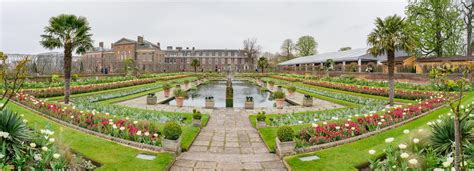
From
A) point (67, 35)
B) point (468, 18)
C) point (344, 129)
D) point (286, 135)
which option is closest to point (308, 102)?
point (344, 129)

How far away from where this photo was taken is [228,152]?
8.45 m

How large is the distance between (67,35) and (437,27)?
36.5 m

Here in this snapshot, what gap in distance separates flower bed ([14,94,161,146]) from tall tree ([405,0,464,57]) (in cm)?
3232

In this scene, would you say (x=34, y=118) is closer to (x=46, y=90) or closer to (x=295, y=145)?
(x=295, y=145)

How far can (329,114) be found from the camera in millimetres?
13594

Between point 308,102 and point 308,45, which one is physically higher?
point 308,45

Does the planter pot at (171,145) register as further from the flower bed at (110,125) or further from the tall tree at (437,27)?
the tall tree at (437,27)

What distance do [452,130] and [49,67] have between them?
35.0m

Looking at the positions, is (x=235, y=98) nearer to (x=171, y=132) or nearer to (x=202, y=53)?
(x=171, y=132)

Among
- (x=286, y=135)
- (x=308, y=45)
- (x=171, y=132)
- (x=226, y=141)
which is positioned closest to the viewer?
(x=171, y=132)

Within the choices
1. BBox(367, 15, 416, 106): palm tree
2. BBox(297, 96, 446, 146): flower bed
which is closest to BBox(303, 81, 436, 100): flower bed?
BBox(367, 15, 416, 106): palm tree

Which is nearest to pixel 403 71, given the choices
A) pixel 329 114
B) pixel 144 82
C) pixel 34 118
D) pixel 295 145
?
pixel 329 114

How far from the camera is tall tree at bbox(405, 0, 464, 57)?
102 feet

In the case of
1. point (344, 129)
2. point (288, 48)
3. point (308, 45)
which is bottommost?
point (344, 129)
